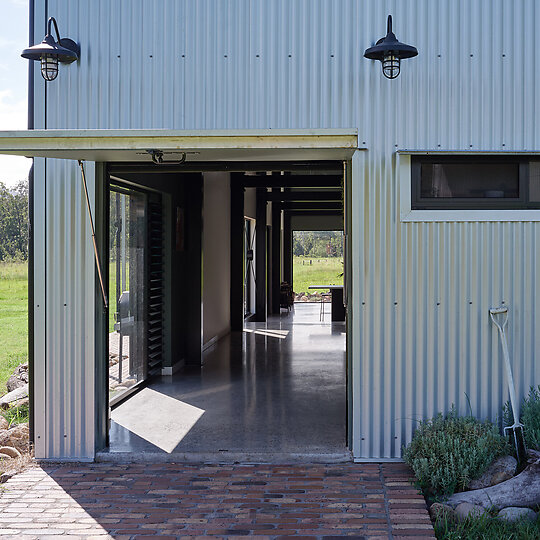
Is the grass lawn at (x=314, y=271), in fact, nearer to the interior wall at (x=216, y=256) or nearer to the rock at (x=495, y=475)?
the interior wall at (x=216, y=256)

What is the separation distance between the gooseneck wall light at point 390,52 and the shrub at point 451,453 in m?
2.59

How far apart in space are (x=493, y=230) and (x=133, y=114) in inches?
116

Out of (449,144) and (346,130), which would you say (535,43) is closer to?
(449,144)

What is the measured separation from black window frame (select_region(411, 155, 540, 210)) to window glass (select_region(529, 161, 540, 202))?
24 mm

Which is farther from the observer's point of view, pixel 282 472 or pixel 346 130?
pixel 282 472

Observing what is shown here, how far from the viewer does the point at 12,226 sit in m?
27.9

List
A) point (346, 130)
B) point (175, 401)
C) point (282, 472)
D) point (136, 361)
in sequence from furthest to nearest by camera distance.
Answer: point (136, 361), point (175, 401), point (282, 472), point (346, 130)

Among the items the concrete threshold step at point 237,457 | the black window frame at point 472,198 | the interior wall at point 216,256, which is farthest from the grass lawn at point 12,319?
the black window frame at point 472,198

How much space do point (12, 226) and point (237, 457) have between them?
24865mm

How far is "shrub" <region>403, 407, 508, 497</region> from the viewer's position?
15.1 ft

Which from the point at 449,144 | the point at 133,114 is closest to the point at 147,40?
the point at 133,114

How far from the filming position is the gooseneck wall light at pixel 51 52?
496 cm

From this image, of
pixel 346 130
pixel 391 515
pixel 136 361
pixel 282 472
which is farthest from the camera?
pixel 136 361

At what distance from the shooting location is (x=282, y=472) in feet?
16.7
